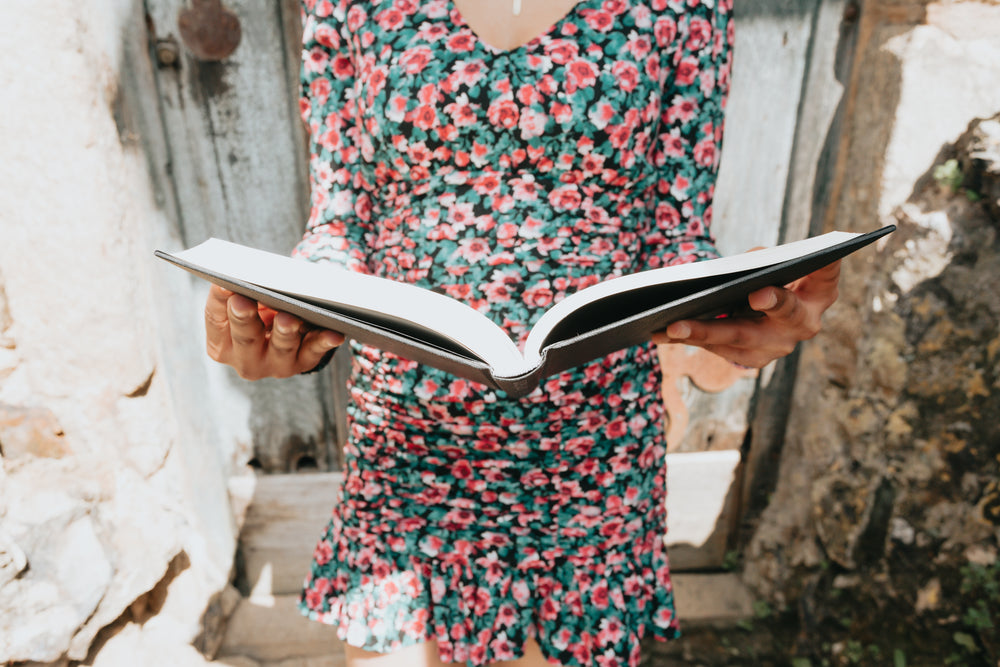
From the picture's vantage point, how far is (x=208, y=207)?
1.36 m

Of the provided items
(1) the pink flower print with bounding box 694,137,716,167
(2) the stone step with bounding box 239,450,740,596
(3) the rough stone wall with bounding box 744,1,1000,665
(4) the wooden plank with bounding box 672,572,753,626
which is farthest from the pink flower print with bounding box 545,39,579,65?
(4) the wooden plank with bounding box 672,572,753,626

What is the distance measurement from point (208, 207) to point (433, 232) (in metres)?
0.82

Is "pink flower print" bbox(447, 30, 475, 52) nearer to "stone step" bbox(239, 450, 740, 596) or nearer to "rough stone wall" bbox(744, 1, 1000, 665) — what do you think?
"rough stone wall" bbox(744, 1, 1000, 665)

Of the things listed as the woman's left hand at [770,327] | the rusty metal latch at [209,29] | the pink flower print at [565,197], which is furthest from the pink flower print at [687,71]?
the rusty metal latch at [209,29]

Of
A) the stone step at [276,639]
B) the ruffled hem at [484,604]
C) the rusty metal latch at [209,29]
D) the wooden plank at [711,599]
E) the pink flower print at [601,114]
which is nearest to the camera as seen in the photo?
the pink flower print at [601,114]

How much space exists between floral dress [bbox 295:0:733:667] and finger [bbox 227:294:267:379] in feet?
0.53

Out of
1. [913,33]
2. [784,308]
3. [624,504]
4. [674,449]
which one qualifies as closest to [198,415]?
[624,504]

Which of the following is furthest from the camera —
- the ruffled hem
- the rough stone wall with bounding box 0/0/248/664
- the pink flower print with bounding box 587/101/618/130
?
the rough stone wall with bounding box 0/0/248/664

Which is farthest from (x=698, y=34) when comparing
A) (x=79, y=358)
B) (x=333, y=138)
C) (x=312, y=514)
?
(x=312, y=514)

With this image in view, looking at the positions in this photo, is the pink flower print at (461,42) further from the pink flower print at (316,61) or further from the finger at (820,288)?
the finger at (820,288)

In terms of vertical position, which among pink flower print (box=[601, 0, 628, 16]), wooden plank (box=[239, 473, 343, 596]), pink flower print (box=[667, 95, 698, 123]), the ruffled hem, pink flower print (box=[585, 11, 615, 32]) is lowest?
wooden plank (box=[239, 473, 343, 596])

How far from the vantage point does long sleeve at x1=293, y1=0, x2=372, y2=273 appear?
0.83 m

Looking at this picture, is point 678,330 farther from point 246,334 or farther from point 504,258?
point 246,334

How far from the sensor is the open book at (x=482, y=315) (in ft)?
1.68
